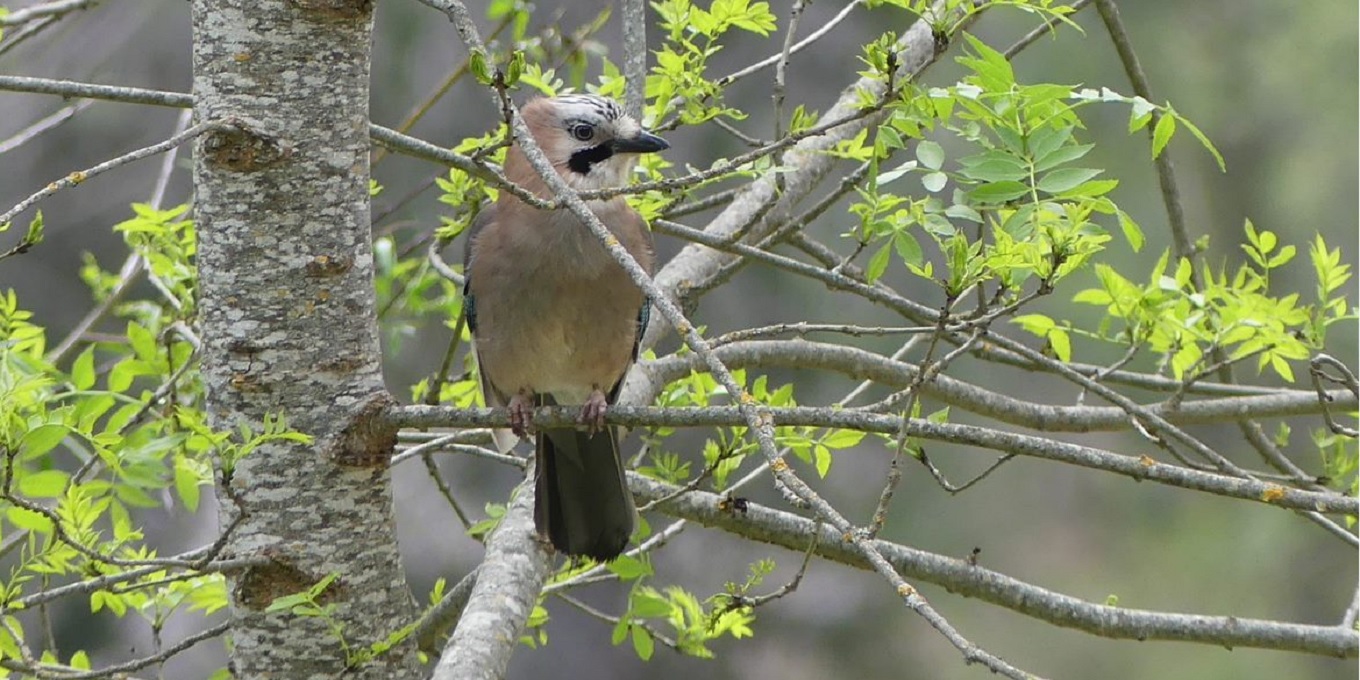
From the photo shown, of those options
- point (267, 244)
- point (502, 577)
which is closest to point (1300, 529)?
point (502, 577)

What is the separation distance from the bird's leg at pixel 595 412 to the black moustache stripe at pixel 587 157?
54 cm

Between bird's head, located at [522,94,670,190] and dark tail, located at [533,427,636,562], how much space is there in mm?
628

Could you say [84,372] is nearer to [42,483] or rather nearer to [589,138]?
[42,483]

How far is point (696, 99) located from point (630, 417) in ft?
3.20

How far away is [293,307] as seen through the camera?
2.29 m

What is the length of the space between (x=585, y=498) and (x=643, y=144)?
2.69ft

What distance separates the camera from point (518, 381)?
11.2 feet

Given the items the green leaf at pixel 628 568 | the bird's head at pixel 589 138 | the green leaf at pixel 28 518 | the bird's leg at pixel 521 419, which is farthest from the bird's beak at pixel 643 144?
the green leaf at pixel 28 518

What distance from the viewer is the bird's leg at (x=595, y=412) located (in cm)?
233

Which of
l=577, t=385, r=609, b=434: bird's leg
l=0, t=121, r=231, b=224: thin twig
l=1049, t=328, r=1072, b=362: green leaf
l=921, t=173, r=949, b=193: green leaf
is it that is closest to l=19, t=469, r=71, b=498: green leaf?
l=0, t=121, r=231, b=224: thin twig

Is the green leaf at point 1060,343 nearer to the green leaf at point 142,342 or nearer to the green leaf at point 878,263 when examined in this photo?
the green leaf at point 878,263

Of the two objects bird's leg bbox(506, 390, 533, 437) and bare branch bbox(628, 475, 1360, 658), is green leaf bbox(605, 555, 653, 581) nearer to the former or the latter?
bare branch bbox(628, 475, 1360, 658)

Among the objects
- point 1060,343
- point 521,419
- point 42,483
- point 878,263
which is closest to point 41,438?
point 42,483

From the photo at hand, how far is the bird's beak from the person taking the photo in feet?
10.4
